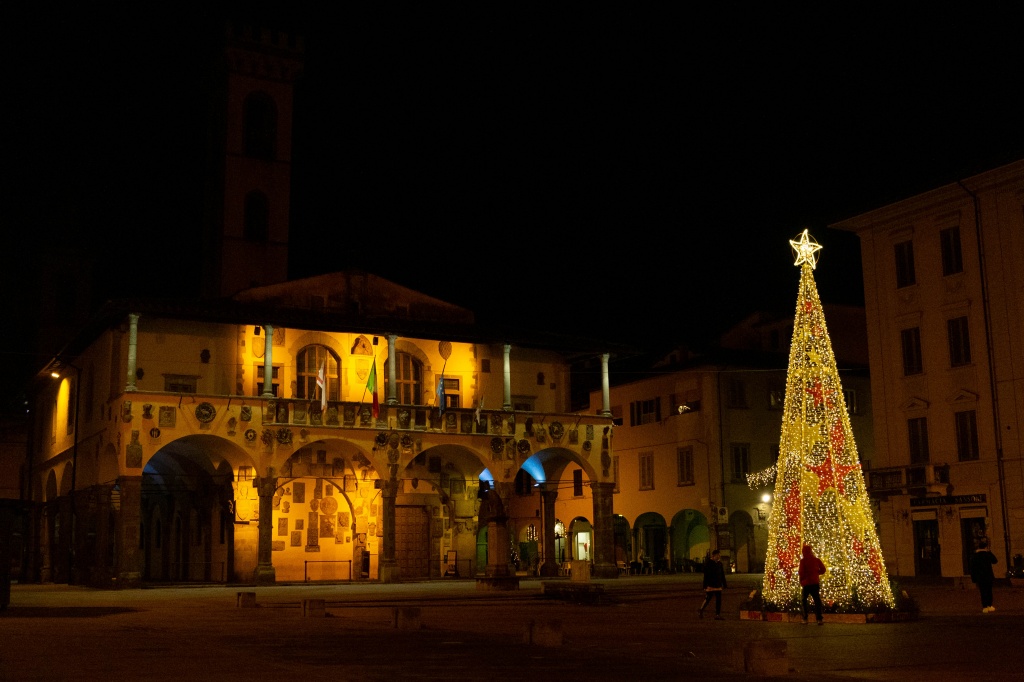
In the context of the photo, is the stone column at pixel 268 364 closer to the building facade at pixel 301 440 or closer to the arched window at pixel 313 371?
the building facade at pixel 301 440

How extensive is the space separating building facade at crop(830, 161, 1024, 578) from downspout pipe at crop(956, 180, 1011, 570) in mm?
35

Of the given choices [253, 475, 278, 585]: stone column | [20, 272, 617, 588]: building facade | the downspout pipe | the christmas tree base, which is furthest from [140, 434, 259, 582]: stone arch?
the downspout pipe

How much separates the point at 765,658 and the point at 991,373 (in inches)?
1021

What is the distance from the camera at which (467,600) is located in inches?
1075

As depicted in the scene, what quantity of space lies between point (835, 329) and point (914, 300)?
1495 centimetres

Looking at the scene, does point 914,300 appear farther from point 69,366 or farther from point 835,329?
point 69,366

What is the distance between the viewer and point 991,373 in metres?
34.8

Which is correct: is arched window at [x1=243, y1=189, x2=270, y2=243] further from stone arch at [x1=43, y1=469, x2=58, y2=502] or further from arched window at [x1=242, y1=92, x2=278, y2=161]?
stone arch at [x1=43, y1=469, x2=58, y2=502]

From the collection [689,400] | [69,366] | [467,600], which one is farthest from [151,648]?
[689,400]

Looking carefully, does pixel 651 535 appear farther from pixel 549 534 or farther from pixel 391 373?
pixel 391 373

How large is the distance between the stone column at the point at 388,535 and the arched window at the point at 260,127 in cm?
1623

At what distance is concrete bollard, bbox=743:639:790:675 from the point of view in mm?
11695

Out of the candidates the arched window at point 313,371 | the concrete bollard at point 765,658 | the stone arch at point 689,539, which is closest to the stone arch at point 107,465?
the arched window at point 313,371


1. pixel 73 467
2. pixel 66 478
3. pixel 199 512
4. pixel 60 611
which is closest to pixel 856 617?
pixel 60 611
